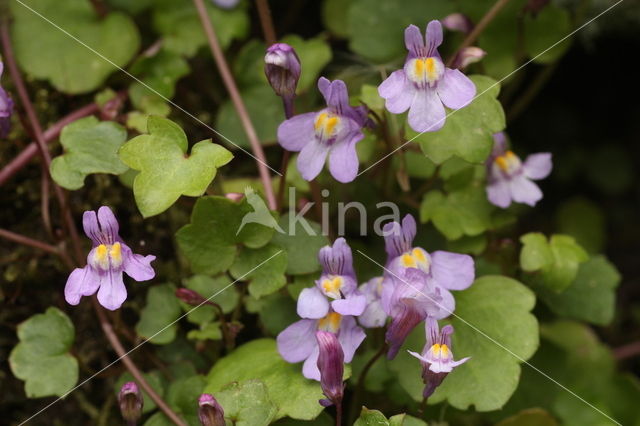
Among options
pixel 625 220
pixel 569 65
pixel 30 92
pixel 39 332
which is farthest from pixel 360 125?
pixel 625 220

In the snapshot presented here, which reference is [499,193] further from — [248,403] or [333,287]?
[248,403]

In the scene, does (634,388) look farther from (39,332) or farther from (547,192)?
(39,332)

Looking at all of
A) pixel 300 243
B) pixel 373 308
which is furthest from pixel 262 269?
pixel 373 308

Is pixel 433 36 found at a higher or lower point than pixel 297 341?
higher

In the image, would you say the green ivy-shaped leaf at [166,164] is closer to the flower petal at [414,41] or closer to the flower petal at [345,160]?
the flower petal at [345,160]

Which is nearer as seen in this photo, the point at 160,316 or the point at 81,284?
the point at 81,284

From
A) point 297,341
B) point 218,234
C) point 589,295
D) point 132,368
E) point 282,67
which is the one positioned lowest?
point 589,295

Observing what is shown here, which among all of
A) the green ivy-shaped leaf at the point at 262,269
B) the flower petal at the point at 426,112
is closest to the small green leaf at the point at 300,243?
the green ivy-shaped leaf at the point at 262,269
